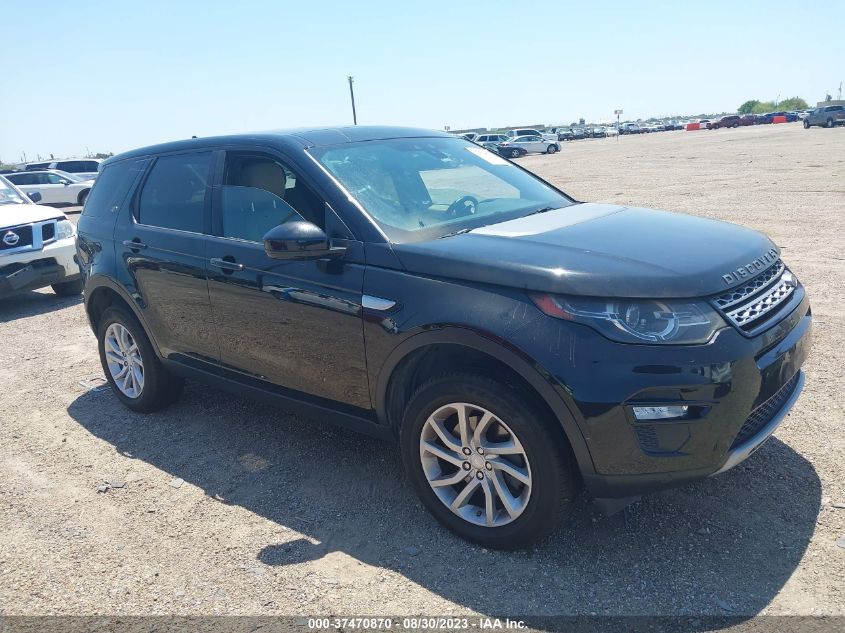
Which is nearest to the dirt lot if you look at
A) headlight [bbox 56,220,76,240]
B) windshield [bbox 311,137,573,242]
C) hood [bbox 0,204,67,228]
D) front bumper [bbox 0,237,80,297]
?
windshield [bbox 311,137,573,242]

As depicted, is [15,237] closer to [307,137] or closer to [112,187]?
[112,187]

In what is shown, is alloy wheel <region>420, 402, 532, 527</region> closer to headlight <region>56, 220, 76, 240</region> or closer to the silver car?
headlight <region>56, 220, 76, 240</region>

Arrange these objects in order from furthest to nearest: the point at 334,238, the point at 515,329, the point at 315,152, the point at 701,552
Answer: the point at 315,152, the point at 334,238, the point at 701,552, the point at 515,329

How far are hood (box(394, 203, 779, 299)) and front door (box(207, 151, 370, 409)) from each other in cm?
49

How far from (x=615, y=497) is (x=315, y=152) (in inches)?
92.0

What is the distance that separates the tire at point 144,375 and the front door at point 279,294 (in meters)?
0.99

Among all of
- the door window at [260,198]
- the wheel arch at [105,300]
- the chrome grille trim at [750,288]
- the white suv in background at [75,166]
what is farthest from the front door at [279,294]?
the white suv in background at [75,166]

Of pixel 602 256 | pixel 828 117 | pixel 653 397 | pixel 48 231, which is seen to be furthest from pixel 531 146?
pixel 653 397

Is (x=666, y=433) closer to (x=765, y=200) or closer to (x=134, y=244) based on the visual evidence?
(x=134, y=244)

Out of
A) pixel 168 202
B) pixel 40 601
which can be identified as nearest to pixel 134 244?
pixel 168 202

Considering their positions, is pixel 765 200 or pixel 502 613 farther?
pixel 765 200

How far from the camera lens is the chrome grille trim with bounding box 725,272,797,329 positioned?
2748mm

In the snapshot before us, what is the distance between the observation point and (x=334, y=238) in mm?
3404

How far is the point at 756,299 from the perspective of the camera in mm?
2908
